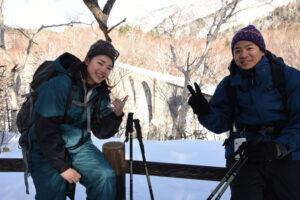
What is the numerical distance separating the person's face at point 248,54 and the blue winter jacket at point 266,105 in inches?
1.6

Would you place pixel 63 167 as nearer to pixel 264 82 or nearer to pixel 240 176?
pixel 240 176

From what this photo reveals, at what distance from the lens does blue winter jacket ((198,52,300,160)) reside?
1.61 meters

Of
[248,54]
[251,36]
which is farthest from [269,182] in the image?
[251,36]

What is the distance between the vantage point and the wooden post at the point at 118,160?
2037 mm

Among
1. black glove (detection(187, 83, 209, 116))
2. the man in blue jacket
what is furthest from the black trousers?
black glove (detection(187, 83, 209, 116))

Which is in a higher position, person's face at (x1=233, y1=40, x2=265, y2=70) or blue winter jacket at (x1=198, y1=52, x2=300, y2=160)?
person's face at (x1=233, y1=40, x2=265, y2=70)

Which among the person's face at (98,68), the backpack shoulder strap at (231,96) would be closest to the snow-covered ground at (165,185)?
the backpack shoulder strap at (231,96)

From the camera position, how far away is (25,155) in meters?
1.75

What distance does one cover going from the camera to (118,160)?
2062mm

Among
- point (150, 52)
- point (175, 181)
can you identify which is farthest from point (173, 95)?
point (175, 181)

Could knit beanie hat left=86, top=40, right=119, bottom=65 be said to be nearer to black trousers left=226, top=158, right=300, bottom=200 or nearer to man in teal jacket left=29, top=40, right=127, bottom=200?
man in teal jacket left=29, top=40, right=127, bottom=200

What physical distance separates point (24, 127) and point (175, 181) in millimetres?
2031

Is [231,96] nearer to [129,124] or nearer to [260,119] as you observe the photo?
[260,119]

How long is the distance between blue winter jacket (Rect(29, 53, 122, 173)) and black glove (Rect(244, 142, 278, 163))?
1.04 metres
